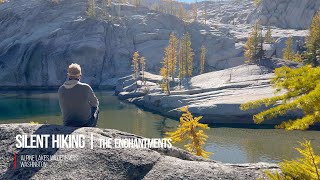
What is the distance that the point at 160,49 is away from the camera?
118500mm

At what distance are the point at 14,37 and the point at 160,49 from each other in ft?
181

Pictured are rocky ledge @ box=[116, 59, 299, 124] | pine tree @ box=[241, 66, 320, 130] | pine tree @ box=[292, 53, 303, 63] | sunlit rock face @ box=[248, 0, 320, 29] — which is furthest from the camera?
sunlit rock face @ box=[248, 0, 320, 29]

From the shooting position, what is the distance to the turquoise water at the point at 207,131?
37.0 m

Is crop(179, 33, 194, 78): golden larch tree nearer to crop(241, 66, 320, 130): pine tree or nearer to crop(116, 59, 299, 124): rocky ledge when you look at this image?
crop(116, 59, 299, 124): rocky ledge

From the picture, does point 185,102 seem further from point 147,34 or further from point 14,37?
point 14,37

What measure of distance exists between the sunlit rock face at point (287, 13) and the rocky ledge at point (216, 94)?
73877 mm

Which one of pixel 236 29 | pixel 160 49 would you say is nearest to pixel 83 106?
pixel 160 49

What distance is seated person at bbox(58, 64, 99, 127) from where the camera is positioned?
25.9ft

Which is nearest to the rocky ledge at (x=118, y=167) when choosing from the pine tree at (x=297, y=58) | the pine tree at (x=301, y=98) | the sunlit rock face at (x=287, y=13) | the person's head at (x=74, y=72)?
the pine tree at (x=301, y=98)

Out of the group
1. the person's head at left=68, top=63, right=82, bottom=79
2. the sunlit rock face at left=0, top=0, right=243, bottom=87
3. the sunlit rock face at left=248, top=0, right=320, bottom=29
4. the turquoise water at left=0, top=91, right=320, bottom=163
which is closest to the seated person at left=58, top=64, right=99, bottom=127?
the person's head at left=68, top=63, right=82, bottom=79

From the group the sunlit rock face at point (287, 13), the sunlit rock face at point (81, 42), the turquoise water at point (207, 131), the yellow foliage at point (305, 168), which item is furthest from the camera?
the sunlit rock face at point (287, 13)

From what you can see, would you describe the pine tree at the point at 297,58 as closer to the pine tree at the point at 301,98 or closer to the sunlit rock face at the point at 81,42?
the sunlit rock face at the point at 81,42

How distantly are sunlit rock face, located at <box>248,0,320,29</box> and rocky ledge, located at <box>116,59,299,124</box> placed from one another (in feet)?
242

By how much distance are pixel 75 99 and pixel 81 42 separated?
112 meters
